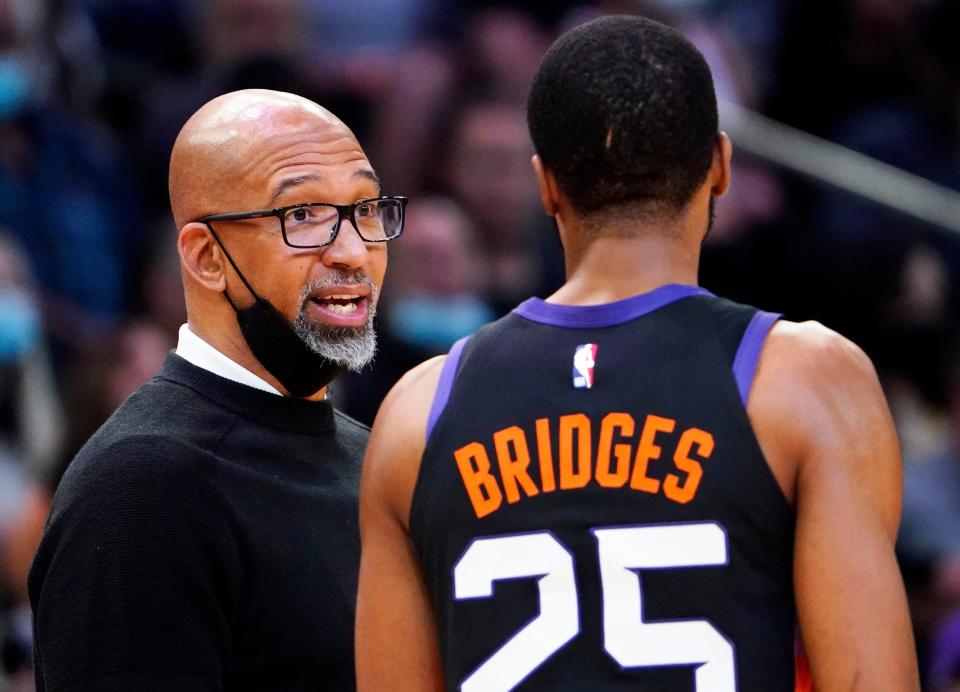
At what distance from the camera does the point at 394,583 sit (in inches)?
87.6

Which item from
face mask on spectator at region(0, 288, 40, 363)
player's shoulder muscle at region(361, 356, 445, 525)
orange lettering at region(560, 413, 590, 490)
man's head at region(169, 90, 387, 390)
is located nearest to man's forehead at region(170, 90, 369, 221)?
man's head at region(169, 90, 387, 390)

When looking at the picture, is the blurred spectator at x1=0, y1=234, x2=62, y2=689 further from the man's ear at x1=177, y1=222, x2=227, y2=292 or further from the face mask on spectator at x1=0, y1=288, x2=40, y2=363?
the man's ear at x1=177, y1=222, x2=227, y2=292

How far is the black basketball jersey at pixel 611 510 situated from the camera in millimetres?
2025

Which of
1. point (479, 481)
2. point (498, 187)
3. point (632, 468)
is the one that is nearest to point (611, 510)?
point (632, 468)

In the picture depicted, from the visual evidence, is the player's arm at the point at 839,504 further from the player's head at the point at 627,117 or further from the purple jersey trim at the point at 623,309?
the player's head at the point at 627,117

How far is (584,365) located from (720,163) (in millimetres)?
334

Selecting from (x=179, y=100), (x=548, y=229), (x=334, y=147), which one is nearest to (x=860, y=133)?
(x=548, y=229)

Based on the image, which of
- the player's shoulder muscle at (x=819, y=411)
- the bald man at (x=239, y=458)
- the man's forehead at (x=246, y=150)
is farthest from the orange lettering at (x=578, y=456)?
the man's forehead at (x=246, y=150)

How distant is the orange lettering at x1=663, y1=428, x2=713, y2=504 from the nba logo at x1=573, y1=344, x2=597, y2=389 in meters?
0.15

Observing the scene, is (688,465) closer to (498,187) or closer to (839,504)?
(839,504)

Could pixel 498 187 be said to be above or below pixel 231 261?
above

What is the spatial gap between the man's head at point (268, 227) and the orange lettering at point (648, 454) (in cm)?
89

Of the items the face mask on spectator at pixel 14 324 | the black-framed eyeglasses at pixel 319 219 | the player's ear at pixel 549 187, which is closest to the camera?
the player's ear at pixel 549 187

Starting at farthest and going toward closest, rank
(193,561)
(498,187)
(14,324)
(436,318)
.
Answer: (498,187), (436,318), (14,324), (193,561)
